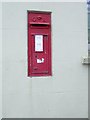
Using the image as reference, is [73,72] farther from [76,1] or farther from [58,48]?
[76,1]

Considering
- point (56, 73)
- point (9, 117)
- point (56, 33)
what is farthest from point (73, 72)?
point (9, 117)

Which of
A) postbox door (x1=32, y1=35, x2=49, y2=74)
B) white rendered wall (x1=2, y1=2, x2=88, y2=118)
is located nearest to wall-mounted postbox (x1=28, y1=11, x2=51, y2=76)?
postbox door (x1=32, y1=35, x2=49, y2=74)

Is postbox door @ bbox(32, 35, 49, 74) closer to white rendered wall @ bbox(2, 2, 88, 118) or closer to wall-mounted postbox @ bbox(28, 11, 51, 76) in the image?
wall-mounted postbox @ bbox(28, 11, 51, 76)

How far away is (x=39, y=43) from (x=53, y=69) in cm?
59

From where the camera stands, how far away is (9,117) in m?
5.48

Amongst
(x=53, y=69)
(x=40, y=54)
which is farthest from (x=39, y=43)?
(x=53, y=69)

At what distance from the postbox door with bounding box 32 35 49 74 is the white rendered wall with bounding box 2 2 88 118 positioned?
0.15m

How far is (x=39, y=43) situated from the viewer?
559 cm

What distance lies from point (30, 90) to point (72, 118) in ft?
3.46

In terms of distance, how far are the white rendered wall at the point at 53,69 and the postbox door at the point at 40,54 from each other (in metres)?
0.15

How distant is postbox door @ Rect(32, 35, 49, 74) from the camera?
557cm

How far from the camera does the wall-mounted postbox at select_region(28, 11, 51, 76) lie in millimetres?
5551

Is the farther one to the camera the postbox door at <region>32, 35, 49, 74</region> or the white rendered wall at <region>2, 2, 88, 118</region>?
the postbox door at <region>32, 35, 49, 74</region>

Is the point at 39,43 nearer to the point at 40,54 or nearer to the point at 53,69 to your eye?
the point at 40,54
